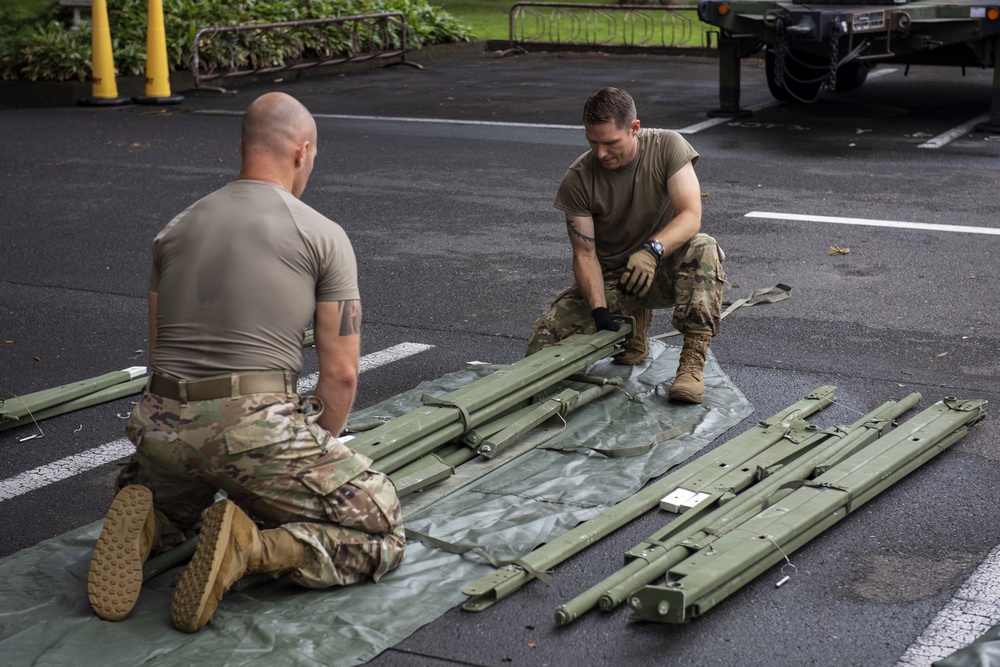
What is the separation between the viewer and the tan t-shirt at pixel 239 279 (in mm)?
3748

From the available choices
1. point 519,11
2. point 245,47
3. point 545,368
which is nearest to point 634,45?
point 245,47

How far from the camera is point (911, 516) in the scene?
14.6 feet

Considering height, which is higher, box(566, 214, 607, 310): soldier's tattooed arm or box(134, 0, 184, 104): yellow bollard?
box(134, 0, 184, 104): yellow bollard

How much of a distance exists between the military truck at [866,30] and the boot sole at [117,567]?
9.85 meters

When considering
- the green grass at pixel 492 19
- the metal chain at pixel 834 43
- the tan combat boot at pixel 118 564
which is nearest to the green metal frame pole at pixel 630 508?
the tan combat boot at pixel 118 564

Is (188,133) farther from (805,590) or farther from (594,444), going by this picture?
(805,590)

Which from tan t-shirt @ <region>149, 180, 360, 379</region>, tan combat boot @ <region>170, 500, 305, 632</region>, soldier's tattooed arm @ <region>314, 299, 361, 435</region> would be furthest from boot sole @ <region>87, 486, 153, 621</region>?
soldier's tattooed arm @ <region>314, 299, 361, 435</region>

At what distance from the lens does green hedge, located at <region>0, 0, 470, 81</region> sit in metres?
16.5

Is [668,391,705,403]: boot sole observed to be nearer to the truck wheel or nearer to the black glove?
the black glove

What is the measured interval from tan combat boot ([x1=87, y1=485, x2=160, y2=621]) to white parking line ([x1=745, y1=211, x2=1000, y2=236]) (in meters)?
6.66

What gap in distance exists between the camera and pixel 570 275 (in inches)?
316

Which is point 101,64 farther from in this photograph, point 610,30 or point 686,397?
point 610,30

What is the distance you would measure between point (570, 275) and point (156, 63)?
9.88 metres

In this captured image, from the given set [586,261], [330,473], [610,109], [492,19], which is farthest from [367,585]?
[492,19]
